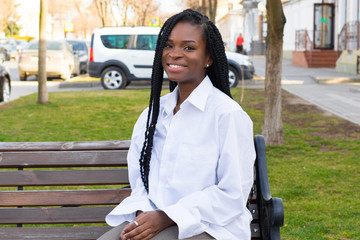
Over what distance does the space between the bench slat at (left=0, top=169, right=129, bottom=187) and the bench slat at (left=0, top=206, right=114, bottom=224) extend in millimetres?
145

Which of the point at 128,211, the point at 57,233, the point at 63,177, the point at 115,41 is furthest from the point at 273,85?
the point at 115,41

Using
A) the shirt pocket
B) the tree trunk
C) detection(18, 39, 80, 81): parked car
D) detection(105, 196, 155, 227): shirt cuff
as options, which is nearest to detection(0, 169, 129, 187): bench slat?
detection(105, 196, 155, 227): shirt cuff

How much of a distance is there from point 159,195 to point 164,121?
35cm

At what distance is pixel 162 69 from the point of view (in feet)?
9.74

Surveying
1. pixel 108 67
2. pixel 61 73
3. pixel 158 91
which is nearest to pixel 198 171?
pixel 158 91

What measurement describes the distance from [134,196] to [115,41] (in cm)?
1658

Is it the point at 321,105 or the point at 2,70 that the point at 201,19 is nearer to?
the point at 321,105

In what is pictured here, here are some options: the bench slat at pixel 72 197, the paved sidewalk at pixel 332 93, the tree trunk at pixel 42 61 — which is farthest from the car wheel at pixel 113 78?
the bench slat at pixel 72 197

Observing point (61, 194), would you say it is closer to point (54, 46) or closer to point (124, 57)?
point (124, 57)

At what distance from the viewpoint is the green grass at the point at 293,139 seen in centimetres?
523

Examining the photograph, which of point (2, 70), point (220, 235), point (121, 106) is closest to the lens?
point (220, 235)

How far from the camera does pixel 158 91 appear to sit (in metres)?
2.94

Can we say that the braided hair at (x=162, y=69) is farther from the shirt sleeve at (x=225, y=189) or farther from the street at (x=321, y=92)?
the street at (x=321, y=92)

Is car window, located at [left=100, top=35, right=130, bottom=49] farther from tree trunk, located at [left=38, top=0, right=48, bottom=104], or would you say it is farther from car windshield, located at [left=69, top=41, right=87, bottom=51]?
car windshield, located at [left=69, top=41, right=87, bottom=51]
